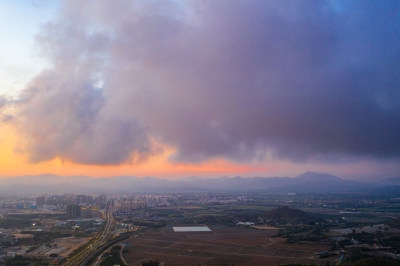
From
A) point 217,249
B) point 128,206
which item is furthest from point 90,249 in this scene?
point 128,206

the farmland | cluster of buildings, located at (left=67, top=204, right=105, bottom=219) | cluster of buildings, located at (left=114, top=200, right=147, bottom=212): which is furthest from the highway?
cluster of buildings, located at (left=114, top=200, right=147, bottom=212)

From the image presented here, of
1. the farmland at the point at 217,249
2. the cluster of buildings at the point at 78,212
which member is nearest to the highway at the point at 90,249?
the farmland at the point at 217,249

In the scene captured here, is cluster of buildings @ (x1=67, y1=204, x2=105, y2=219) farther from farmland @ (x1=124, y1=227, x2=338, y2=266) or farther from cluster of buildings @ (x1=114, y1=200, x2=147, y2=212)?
farmland @ (x1=124, y1=227, x2=338, y2=266)

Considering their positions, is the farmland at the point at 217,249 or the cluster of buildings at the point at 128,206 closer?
the farmland at the point at 217,249

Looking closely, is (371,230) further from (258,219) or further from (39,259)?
(39,259)

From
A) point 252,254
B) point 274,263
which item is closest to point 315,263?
point 274,263

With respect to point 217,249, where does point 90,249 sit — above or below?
above

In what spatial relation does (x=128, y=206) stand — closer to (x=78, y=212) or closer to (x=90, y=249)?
(x=78, y=212)

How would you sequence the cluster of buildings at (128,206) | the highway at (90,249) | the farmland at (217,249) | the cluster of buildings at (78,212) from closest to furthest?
the highway at (90,249) → the farmland at (217,249) → the cluster of buildings at (78,212) → the cluster of buildings at (128,206)

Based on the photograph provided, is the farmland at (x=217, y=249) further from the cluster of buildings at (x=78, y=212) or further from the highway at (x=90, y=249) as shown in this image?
the cluster of buildings at (x=78, y=212)

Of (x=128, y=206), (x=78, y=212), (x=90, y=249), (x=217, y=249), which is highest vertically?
(x=78, y=212)

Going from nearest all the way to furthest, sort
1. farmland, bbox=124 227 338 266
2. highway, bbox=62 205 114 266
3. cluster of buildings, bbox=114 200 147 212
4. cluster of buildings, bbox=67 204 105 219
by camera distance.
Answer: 1. highway, bbox=62 205 114 266
2. farmland, bbox=124 227 338 266
3. cluster of buildings, bbox=67 204 105 219
4. cluster of buildings, bbox=114 200 147 212
